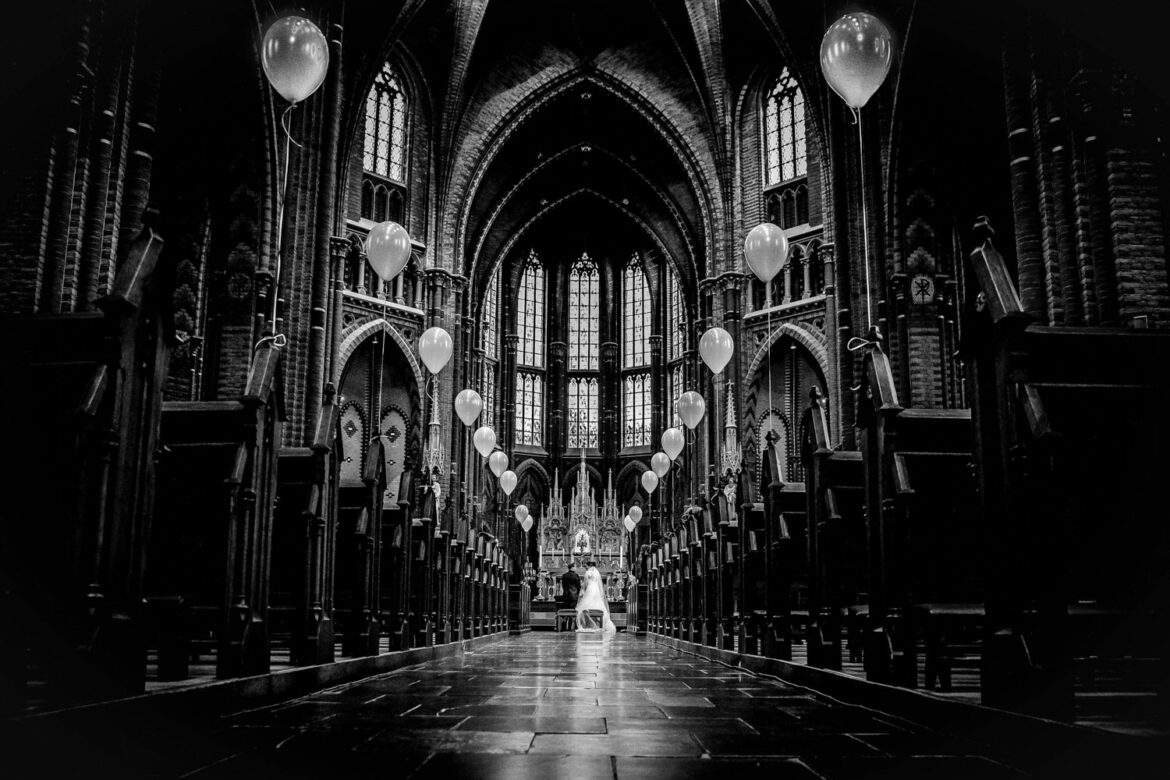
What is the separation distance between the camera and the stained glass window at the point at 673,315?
3691 cm

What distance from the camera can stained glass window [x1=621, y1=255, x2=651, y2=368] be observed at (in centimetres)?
3875

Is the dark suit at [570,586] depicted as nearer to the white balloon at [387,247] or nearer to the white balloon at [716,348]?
the white balloon at [716,348]

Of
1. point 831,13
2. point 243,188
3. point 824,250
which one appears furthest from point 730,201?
point 243,188

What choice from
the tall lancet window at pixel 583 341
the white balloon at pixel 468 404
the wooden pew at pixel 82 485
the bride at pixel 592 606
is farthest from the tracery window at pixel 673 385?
→ the wooden pew at pixel 82 485

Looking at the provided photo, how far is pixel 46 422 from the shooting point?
4215mm

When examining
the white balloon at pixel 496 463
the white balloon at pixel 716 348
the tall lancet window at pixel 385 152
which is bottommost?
the white balloon at pixel 496 463

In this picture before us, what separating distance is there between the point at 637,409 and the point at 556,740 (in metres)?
35.3

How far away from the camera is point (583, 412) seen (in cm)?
3938

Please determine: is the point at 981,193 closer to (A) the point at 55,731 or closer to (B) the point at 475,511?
(A) the point at 55,731

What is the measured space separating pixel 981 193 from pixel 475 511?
18719 mm

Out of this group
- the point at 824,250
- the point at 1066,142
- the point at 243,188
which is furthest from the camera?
the point at 824,250

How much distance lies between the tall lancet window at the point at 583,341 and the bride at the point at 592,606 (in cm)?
1231

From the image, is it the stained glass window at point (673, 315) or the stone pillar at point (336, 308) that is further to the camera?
the stained glass window at point (673, 315)

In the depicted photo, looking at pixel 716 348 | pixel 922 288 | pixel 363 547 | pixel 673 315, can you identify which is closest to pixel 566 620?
pixel 673 315
